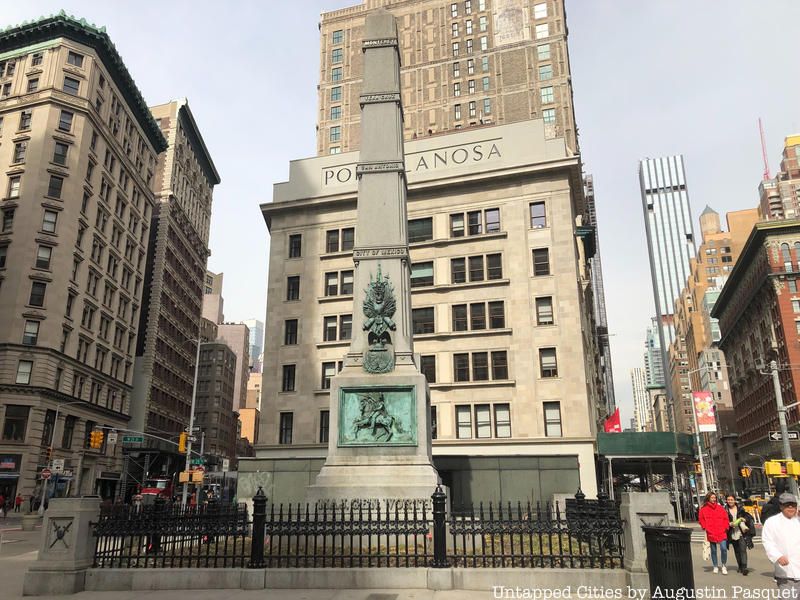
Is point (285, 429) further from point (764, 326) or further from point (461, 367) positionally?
point (764, 326)

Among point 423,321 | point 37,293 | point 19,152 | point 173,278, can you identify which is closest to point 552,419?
point 423,321

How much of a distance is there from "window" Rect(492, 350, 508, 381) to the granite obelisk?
1977cm

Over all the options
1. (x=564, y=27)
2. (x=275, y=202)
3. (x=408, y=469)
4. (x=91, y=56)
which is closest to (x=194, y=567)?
(x=408, y=469)

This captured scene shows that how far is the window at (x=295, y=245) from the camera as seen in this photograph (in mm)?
43859

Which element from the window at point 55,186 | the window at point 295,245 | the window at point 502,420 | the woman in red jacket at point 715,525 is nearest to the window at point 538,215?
the window at point 502,420

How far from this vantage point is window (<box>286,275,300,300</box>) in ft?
141

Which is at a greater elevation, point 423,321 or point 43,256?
point 43,256

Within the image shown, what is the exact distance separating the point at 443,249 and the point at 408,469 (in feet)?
85.3

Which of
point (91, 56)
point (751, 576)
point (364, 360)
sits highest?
point (91, 56)

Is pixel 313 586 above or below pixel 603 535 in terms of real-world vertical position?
below

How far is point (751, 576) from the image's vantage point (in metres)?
14.5

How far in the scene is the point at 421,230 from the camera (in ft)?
138

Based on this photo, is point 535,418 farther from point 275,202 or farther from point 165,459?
point 165,459

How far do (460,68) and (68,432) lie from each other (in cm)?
5403
